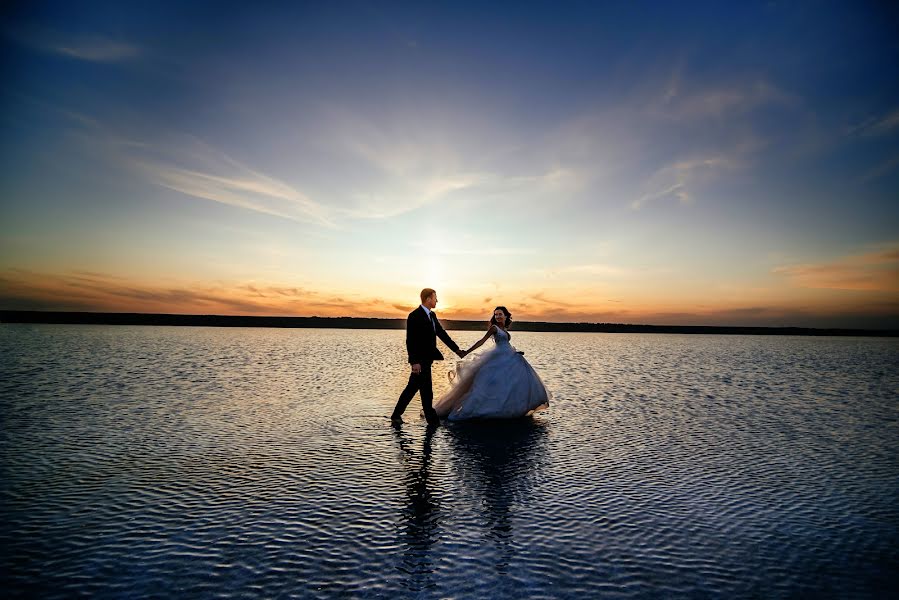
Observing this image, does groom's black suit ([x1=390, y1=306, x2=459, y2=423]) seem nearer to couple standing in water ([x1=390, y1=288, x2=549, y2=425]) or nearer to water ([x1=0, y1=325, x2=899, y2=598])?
couple standing in water ([x1=390, y1=288, x2=549, y2=425])

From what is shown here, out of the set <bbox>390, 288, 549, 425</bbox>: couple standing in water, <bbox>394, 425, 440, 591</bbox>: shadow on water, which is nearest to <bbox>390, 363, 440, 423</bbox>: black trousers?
<bbox>390, 288, 549, 425</bbox>: couple standing in water

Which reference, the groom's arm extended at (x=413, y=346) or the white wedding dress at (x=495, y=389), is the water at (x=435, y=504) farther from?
the groom's arm extended at (x=413, y=346)

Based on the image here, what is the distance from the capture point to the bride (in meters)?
11.8

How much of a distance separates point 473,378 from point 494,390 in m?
0.68

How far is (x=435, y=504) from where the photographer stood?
5.99m

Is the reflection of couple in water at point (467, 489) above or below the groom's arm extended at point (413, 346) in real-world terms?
below

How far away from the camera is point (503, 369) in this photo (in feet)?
39.6

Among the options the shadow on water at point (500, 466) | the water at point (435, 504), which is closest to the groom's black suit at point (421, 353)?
the water at point (435, 504)

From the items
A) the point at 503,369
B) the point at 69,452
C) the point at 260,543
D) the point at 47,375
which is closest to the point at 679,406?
the point at 503,369

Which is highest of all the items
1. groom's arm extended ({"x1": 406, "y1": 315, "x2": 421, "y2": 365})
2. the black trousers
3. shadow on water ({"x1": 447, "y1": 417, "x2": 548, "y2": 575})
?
groom's arm extended ({"x1": 406, "y1": 315, "x2": 421, "y2": 365})

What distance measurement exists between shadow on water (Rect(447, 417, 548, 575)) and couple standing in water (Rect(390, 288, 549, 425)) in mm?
402

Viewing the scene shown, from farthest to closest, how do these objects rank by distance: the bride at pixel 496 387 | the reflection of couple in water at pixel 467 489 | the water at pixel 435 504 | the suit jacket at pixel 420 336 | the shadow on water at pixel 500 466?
the bride at pixel 496 387
the suit jacket at pixel 420 336
the shadow on water at pixel 500 466
the reflection of couple in water at pixel 467 489
the water at pixel 435 504

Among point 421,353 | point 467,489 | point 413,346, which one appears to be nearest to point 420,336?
point 413,346

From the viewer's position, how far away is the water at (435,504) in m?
4.21
